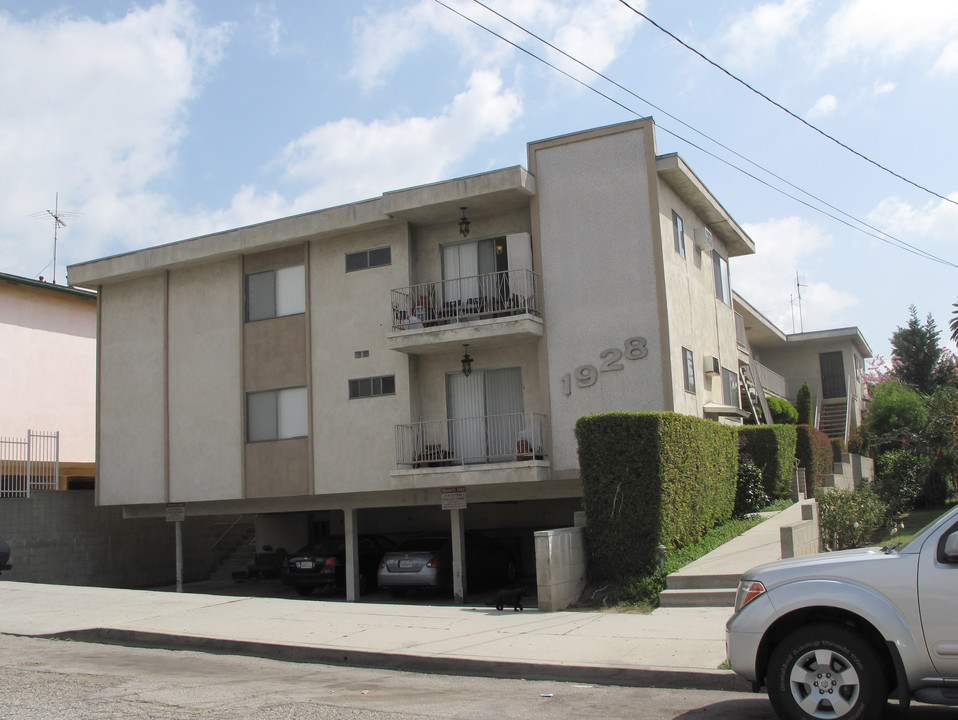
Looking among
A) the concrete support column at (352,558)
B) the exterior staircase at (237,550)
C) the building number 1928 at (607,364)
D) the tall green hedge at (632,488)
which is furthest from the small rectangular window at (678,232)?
the exterior staircase at (237,550)

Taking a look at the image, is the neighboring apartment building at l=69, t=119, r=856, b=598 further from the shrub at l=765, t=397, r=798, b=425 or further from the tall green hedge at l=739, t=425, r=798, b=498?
the shrub at l=765, t=397, r=798, b=425

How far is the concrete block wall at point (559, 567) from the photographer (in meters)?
13.4

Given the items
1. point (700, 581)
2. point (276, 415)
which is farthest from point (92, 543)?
point (700, 581)

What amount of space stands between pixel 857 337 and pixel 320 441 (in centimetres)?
2115

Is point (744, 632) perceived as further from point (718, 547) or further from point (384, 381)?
point (384, 381)

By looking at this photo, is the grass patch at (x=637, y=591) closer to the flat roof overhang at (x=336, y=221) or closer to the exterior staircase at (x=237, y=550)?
the flat roof overhang at (x=336, y=221)

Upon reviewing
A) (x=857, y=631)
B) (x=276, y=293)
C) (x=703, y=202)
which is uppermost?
(x=703, y=202)

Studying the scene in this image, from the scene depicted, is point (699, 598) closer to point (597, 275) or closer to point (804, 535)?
point (804, 535)

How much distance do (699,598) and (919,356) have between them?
3622 cm

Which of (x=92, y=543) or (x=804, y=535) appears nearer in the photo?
(x=804, y=535)

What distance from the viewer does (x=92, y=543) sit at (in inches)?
938

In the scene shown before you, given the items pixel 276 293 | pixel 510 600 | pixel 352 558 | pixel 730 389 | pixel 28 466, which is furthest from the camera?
pixel 28 466

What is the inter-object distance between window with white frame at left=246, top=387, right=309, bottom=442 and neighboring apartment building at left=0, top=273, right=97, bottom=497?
7.72 m

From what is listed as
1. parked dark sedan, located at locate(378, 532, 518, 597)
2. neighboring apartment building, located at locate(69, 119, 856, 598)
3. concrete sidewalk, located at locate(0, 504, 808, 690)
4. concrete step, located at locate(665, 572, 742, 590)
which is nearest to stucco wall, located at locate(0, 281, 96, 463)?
neighboring apartment building, located at locate(69, 119, 856, 598)
